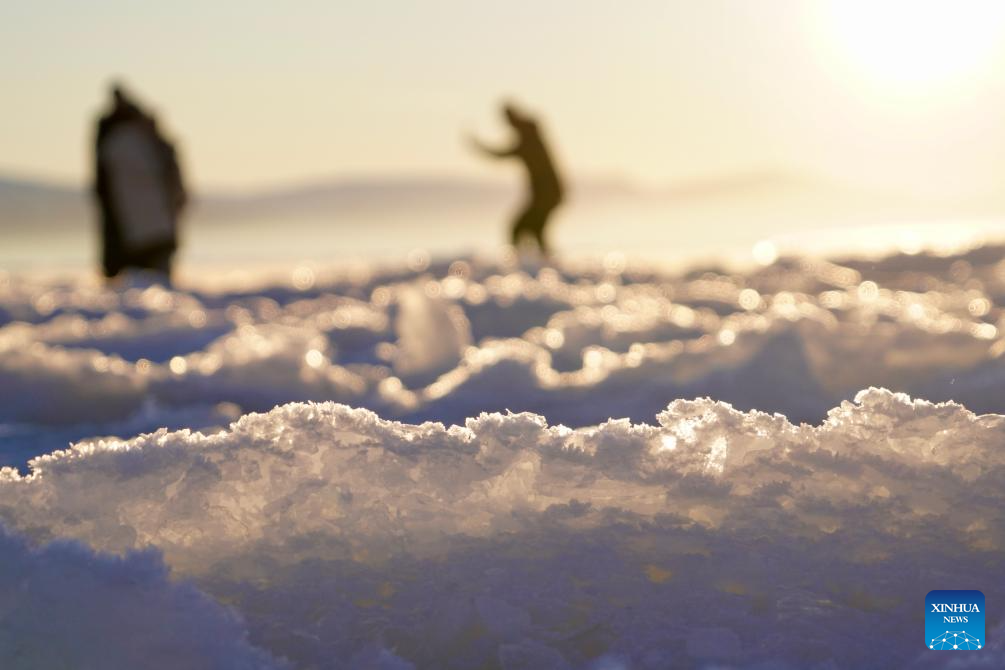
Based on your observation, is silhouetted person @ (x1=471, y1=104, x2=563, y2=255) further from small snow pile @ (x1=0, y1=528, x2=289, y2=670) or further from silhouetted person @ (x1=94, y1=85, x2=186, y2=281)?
small snow pile @ (x1=0, y1=528, x2=289, y2=670)

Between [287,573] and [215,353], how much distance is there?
4587mm

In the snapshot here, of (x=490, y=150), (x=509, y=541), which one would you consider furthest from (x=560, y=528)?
(x=490, y=150)

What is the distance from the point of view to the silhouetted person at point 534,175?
60.8 ft

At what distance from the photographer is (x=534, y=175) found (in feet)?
60.8

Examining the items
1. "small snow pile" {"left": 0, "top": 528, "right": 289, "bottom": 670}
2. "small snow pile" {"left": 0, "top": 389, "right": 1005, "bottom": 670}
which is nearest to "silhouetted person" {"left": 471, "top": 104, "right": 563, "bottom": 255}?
"small snow pile" {"left": 0, "top": 389, "right": 1005, "bottom": 670}

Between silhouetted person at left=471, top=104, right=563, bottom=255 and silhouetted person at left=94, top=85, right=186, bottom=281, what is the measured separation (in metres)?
4.38

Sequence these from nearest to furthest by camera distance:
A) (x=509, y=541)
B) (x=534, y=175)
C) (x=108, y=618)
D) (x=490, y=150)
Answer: (x=108, y=618) < (x=509, y=541) < (x=490, y=150) < (x=534, y=175)

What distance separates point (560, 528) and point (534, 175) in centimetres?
1558

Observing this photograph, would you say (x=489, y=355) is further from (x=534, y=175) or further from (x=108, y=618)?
(x=534, y=175)

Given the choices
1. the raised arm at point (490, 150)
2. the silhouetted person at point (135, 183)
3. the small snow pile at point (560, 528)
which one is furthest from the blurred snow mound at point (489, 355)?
the raised arm at point (490, 150)

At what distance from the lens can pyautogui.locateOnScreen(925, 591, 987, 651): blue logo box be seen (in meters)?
2.88

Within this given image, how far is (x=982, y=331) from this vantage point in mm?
6660

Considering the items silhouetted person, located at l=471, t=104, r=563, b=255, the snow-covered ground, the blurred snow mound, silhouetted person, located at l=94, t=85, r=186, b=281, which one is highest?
silhouetted person, located at l=471, t=104, r=563, b=255

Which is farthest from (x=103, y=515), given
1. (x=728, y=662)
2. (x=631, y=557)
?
(x=728, y=662)
